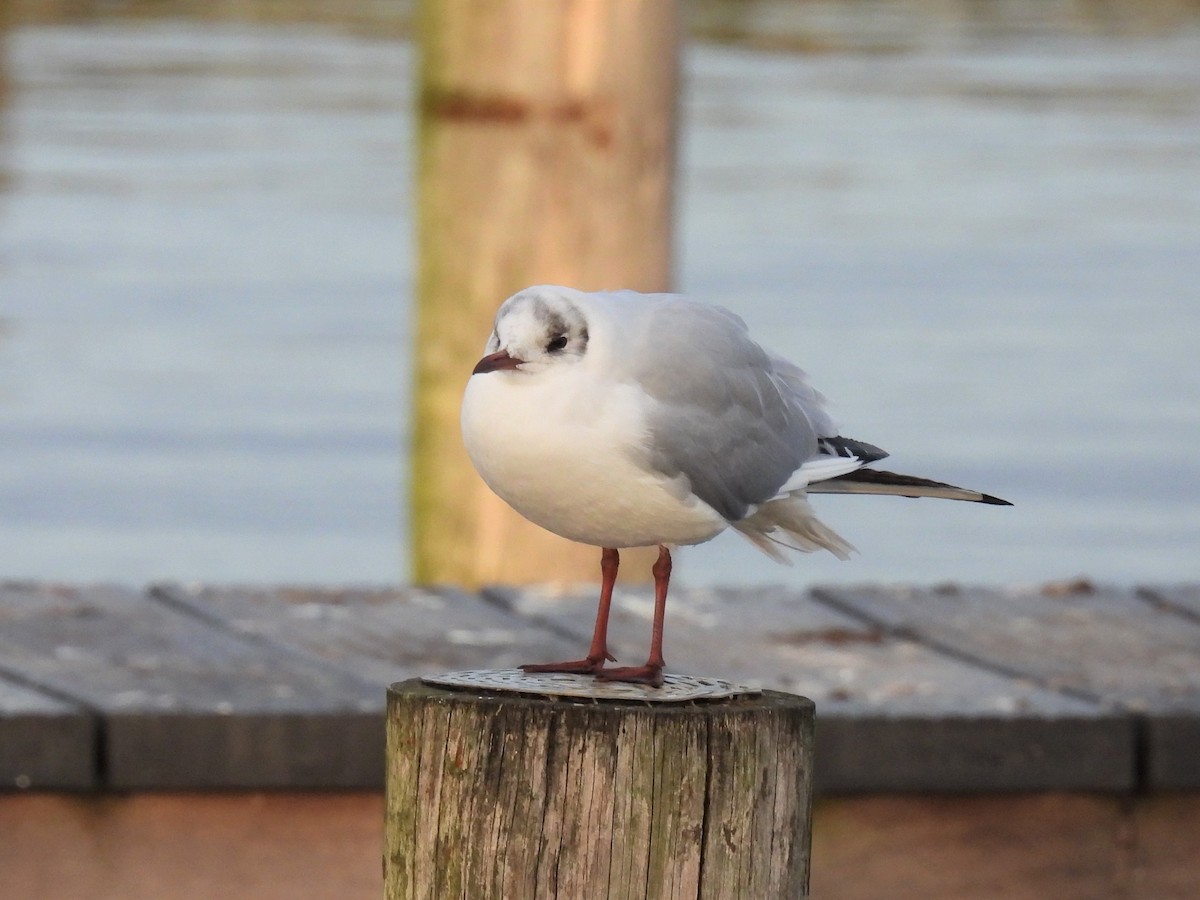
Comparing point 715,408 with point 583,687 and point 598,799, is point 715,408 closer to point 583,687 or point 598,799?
point 583,687

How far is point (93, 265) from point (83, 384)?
11.9 feet

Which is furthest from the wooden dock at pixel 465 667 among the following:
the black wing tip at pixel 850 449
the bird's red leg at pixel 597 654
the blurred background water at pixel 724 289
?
the blurred background water at pixel 724 289

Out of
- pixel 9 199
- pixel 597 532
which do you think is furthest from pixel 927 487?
pixel 9 199

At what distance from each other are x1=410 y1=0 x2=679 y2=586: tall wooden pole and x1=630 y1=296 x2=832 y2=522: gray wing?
2132 millimetres

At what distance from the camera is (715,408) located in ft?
10.0

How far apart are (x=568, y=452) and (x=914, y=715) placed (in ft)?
5.02

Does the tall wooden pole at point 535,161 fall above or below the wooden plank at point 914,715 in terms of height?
above

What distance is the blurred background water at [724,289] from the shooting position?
32.6 ft

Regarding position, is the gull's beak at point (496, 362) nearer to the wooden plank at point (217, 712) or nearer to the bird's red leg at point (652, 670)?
the bird's red leg at point (652, 670)

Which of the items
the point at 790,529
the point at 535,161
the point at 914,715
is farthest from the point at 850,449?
the point at 535,161

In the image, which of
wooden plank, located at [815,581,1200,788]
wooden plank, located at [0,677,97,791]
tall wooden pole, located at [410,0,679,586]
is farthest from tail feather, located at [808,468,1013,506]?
tall wooden pole, located at [410,0,679,586]

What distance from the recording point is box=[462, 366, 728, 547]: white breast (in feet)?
9.11

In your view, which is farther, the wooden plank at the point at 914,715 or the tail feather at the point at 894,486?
the wooden plank at the point at 914,715

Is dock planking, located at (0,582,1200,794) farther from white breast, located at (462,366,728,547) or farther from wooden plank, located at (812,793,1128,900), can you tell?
white breast, located at (462,366,728,547)
